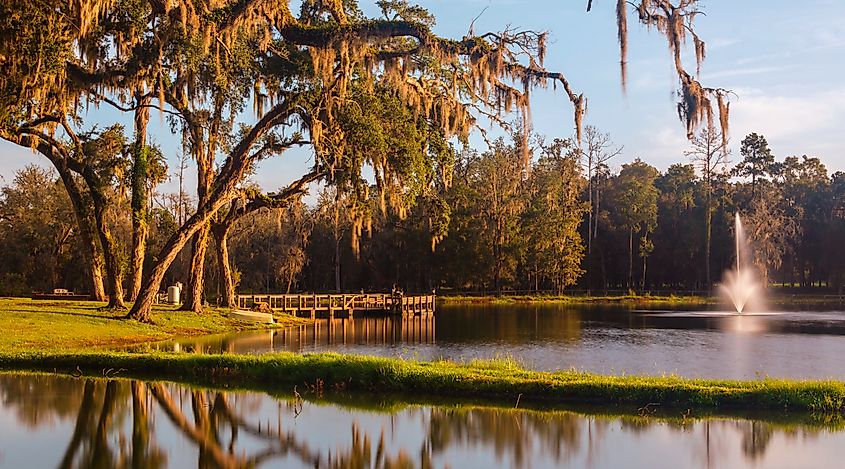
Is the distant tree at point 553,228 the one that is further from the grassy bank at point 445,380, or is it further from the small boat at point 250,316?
the grassy bank at point 445,380

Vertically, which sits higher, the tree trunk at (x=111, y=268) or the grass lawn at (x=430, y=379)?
the tree trunk at (x=111, y=268)

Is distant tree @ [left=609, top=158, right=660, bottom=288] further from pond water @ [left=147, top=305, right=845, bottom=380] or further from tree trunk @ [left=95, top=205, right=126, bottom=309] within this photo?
tree trunk @ [left=95, top=205, right=126, bottom=309]

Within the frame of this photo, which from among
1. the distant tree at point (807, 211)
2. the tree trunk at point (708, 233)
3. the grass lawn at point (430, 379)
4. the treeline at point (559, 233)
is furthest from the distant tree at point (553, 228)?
the grass lawn at point (430, 379)

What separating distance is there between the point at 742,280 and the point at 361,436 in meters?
57.6

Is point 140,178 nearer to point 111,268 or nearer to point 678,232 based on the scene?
point 111,268

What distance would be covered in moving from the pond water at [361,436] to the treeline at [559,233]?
150ft

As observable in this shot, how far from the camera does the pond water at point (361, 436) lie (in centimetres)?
1012

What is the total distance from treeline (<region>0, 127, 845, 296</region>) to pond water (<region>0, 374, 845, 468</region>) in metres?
45.8

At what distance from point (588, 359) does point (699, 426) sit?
10.1 m

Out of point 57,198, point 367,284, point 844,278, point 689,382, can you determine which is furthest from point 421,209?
point 689,382

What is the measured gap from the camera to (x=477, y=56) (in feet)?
73.4

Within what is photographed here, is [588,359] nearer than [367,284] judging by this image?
Yes

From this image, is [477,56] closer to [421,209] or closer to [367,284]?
[421,209]

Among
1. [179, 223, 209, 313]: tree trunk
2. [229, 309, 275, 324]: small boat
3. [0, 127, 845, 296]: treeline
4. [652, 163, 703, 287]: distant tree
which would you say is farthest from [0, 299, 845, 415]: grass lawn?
[652, 163, 703, 287]: distant tree
